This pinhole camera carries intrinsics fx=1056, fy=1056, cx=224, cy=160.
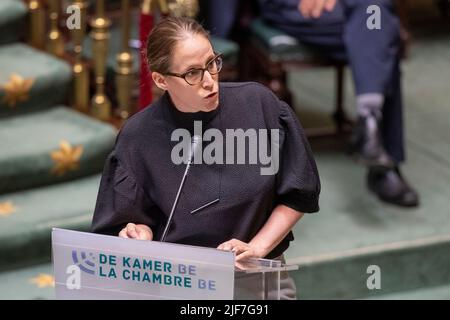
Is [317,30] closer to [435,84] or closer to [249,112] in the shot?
[435,84]

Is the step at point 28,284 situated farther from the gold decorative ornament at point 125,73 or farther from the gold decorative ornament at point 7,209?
the gold decorative ornament at point 125,73

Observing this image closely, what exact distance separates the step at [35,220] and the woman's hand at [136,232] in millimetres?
1357

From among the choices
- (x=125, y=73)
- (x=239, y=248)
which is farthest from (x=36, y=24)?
(x=239, y=248)

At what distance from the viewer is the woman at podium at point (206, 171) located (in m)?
2.25

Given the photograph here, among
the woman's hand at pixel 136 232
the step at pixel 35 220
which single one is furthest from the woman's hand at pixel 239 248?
the step at pixel 35 220

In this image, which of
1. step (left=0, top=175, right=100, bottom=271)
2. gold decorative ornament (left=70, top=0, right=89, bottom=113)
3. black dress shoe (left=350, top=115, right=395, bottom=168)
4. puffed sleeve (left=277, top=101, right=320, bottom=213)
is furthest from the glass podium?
gold decorative ornament (left=70, top=0, right=89, bottom=113)

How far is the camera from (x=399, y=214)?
157 inches

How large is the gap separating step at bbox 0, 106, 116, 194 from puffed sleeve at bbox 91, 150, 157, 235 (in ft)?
4.77

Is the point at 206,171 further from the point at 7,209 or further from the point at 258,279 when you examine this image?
the point at 7,209

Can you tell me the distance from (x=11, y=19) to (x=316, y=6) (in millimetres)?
1198

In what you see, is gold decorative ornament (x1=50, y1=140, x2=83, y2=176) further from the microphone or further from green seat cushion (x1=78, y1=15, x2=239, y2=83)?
the microphone

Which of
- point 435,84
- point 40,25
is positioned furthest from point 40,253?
point 435,84

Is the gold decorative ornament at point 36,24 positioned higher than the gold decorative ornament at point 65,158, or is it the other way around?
the gold decorative ornament at point 36,24

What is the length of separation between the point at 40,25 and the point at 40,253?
3.52 ft
